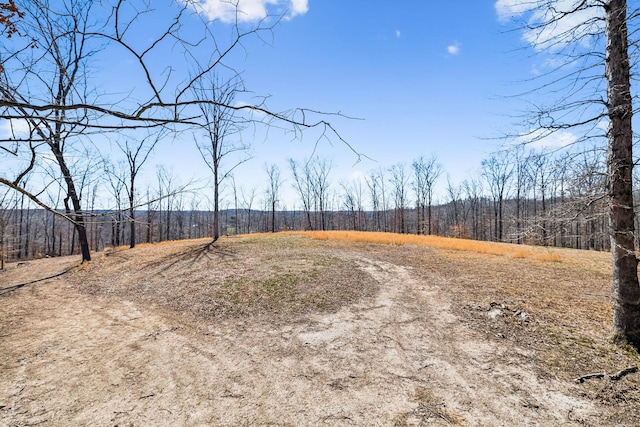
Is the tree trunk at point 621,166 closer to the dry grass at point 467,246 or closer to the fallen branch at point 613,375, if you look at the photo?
the fallen branch at point 613,375

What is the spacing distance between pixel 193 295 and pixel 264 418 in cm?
602

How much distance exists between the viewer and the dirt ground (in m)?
3.77

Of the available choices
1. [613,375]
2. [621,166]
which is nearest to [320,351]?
[613,375]

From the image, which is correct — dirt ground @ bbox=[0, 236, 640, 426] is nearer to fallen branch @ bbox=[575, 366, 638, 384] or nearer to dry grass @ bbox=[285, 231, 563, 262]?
fallen branch @ bbox=[575, 366, 638, 384]

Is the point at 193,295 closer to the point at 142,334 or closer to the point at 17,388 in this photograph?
the point at 142,334

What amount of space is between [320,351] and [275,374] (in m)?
1.03

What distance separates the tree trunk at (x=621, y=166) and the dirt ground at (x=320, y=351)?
2.95 ft

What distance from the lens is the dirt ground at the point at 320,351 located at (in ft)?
12.4

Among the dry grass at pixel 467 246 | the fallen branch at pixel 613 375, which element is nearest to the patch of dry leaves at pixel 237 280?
the dry grass at pixel 467 246

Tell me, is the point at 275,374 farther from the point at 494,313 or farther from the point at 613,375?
the point at 494,313

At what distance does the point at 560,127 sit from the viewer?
493 cm

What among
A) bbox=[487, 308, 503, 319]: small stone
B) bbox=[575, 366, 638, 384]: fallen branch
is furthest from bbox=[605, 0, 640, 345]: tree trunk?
bbox=[487, 308, 503, 319]: small stone

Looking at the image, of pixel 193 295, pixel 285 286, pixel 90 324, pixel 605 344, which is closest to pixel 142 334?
pixel 90 324

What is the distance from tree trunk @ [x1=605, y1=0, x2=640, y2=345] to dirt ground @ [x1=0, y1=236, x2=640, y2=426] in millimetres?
900
